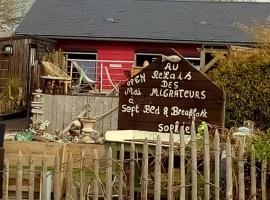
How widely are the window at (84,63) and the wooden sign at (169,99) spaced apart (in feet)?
31.7

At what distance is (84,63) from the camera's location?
75.2ft

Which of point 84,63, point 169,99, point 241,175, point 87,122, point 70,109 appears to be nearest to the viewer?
point 241,175

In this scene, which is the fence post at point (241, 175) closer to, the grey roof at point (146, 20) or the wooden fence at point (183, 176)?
the wooden fence at point (183, 176)

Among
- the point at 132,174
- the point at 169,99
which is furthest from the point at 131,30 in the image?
the point at 132,174

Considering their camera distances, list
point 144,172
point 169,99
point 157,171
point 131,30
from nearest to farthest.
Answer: point 157,171, point 144,172, point 169,99, point 131,30

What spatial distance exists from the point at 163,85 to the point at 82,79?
8.36 metres

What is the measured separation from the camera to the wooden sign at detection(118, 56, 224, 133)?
9.73 metres

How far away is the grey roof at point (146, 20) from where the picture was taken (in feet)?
78.2

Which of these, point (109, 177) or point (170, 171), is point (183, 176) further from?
point (109, 177)

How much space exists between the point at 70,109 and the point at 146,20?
11670 millimetres

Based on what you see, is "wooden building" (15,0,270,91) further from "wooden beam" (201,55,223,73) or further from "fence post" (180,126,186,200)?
"fence post" (180,126,186,200)

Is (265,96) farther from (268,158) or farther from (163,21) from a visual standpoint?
(163,21)

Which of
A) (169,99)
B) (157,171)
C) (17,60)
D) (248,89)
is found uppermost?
(17,60)

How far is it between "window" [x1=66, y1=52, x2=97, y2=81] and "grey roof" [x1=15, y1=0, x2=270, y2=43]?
33.7 inches
